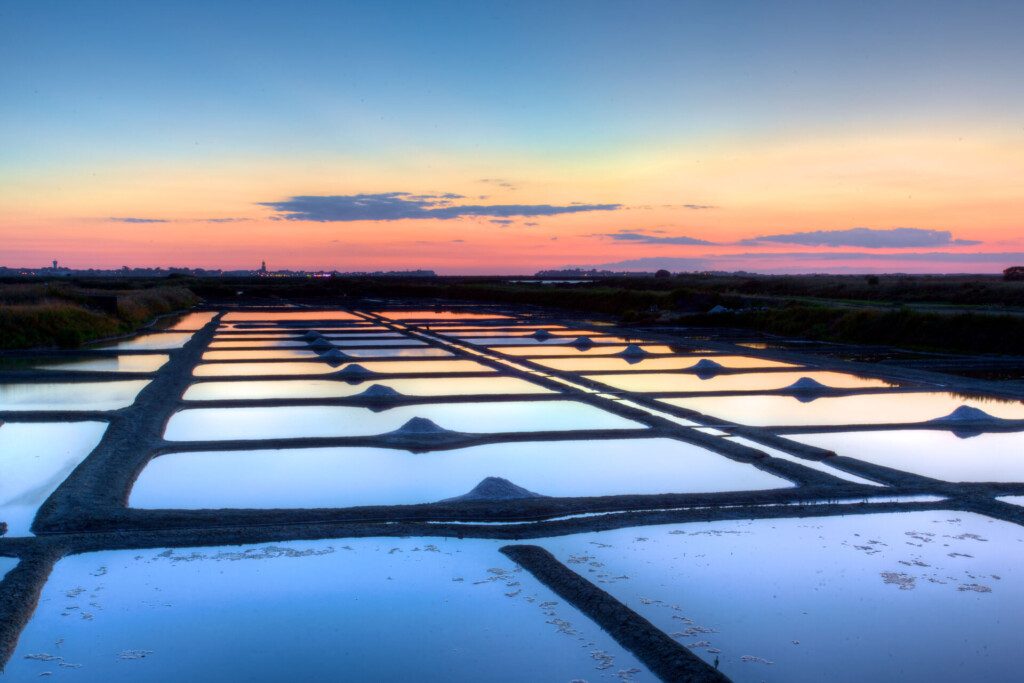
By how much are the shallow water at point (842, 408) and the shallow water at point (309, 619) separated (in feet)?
13.6

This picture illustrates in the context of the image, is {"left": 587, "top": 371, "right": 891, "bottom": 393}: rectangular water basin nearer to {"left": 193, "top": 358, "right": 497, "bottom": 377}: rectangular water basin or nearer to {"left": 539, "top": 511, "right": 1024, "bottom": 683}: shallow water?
{"left": 193, "top": 358, "right": 497, "bottom": 377}: rectangular water basin

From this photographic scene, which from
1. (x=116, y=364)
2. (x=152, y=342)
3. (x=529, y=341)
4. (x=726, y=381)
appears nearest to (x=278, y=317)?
(x=152, y=342)

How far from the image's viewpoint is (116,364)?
11.3 meters

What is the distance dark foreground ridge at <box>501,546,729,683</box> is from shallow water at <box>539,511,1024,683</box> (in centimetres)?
8

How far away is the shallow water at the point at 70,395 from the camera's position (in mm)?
7664

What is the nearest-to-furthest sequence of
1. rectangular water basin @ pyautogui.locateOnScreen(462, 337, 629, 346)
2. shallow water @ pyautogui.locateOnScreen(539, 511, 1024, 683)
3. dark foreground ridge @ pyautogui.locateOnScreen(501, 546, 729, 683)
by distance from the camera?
1. dark foreground ridge @ pyautogui.locateOnScreen(501, 546, 729, 683)
2. shallow water @ pyautogui.locateOnScreen(539, 511, 1024, 683)
3. rectangular water basin @ pyautogui.locateOnScreen(462, 337, 629, 346)

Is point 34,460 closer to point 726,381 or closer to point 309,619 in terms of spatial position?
point 309,619

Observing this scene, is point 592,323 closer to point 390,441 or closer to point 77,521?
point 390,441

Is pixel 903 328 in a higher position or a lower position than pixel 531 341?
higher

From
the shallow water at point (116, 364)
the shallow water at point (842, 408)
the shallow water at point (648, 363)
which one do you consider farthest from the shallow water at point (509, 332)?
the shallow water at point (842, 408)

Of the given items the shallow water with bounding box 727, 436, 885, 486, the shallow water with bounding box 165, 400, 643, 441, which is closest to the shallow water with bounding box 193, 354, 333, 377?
the shallow water with bounding box 165, 400, 643, 441

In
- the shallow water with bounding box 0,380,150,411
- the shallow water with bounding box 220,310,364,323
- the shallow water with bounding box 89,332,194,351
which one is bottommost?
the shallow water with bounding box 0,380,150,411

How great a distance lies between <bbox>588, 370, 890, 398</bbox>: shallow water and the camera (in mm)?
9352

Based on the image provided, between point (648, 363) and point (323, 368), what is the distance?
4.47 meters
